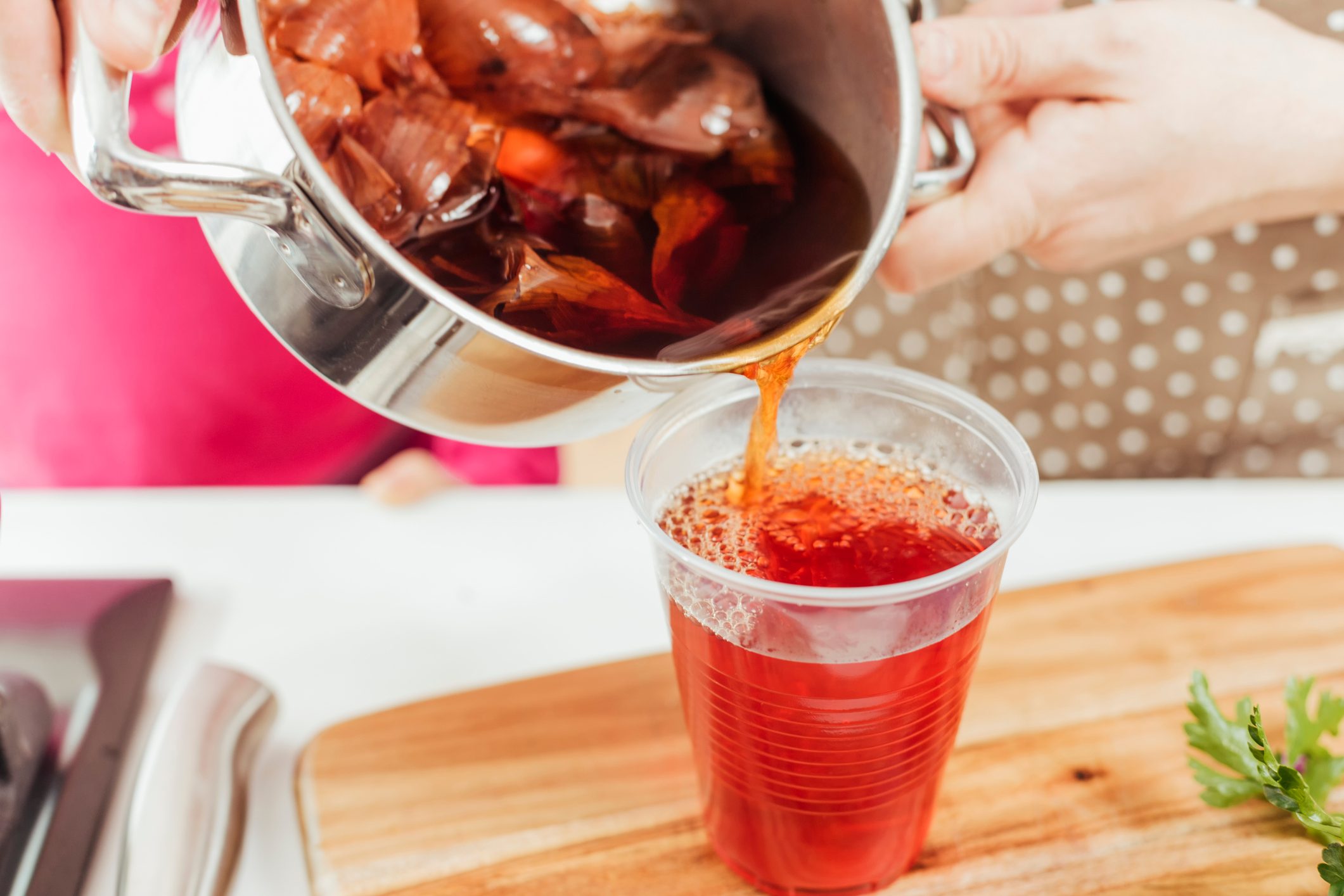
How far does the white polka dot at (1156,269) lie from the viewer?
1474mm

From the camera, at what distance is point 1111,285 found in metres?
1.53

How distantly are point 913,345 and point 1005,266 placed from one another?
7.9 inches

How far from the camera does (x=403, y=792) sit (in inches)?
32.5

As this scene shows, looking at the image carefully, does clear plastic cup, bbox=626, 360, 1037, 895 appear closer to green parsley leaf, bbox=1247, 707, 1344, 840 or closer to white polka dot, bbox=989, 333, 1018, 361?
green parsley leaf, bbox=1247, 707, 1344, 840

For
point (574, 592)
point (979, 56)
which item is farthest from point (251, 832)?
point (979, 56)

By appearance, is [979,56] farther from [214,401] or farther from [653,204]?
[214,401]

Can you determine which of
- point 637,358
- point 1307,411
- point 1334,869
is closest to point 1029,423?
point 1307,411

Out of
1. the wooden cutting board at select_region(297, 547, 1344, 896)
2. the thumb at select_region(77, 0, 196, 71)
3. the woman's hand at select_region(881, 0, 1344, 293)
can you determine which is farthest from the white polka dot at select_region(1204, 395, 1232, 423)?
the thumb at select_region(77, 0, 196, 71)

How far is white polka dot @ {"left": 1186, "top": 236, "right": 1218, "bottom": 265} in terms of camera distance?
4.69 feet

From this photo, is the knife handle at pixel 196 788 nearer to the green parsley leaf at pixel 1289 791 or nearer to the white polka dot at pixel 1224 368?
the green parsley leaf at pixel 1289 791

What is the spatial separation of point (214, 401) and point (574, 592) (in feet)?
2.45

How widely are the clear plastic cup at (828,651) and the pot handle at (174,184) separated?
0.71 feet

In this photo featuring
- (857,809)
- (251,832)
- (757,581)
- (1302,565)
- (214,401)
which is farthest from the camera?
(214,401)

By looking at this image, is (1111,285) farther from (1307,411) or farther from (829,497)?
(829,497)
